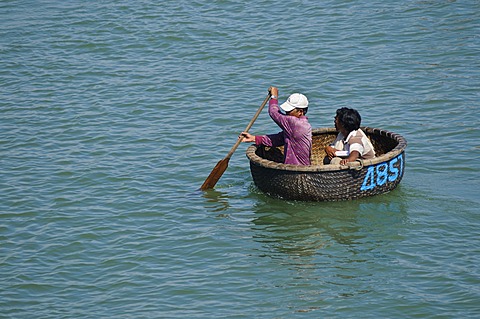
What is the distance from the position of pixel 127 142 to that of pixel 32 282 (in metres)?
4.21

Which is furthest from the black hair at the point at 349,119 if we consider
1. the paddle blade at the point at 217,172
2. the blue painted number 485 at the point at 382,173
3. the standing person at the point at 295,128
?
the paddle blade at the point at 217,172

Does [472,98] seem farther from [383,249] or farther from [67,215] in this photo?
[67,215]

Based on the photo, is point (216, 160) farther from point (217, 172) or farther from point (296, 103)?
point (296, 103)

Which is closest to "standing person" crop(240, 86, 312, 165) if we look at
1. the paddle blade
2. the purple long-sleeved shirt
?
the purple long-sleeved shirt

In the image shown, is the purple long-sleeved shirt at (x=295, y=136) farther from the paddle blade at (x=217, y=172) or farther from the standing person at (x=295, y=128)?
the paddle blade at (x=217, y=172)

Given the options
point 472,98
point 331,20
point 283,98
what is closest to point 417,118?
point 472,98

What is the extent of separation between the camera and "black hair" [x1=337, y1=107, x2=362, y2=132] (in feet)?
33.4

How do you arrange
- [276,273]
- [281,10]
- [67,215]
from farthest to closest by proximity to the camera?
[281,10] → [67,215] → [276,273]

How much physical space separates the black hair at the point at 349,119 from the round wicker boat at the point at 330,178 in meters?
0.48

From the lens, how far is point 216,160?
12039 mm

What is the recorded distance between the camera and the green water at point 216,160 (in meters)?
8.50

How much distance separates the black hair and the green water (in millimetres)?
903

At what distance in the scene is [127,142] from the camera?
12.8 meters

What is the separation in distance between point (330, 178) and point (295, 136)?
0.73m
